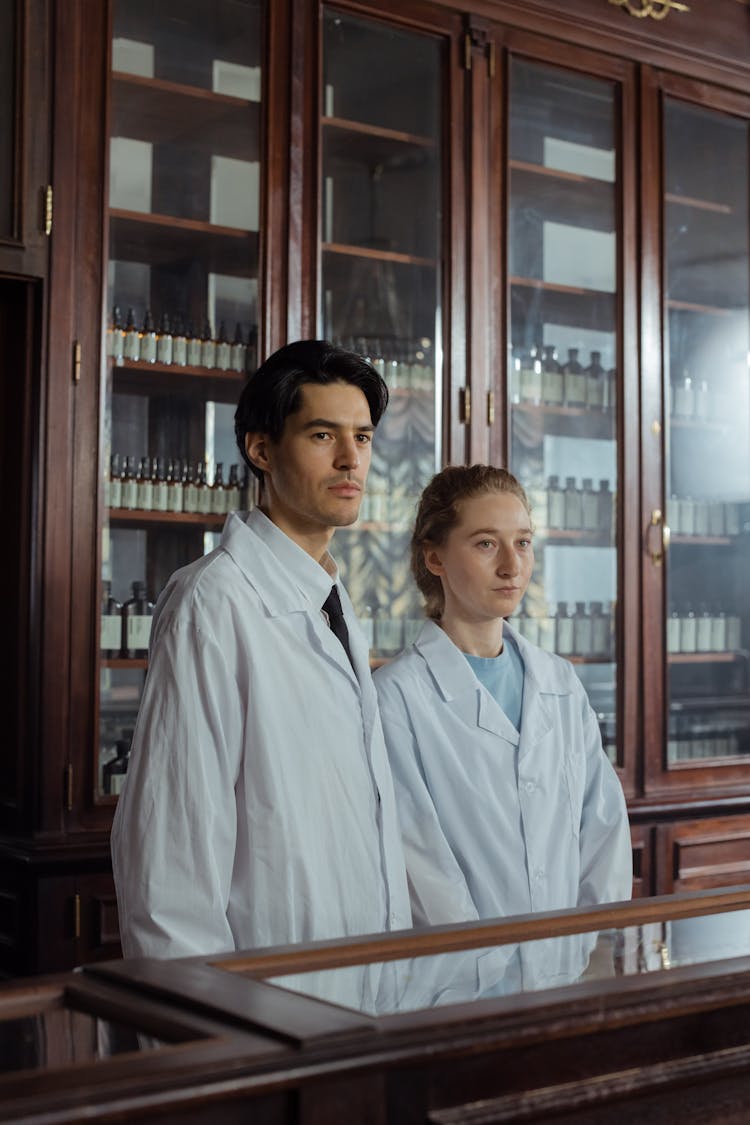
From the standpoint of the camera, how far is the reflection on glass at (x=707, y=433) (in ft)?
13.0

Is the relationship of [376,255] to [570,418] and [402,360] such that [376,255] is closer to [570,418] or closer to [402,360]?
[402,360]

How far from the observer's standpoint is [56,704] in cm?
288

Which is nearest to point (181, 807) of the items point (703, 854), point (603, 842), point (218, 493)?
point (603, 842)

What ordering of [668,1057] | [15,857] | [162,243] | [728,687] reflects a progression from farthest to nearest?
[728,687]
[162,243]
[15,857]
[668,1057]

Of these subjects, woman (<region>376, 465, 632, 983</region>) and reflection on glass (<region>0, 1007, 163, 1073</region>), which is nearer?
reflection on glass (<region>0, 1007, 163, 1073</region>)

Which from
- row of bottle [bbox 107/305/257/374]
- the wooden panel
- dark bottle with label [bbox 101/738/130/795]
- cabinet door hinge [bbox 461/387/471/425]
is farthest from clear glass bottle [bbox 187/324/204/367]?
the wooden panel

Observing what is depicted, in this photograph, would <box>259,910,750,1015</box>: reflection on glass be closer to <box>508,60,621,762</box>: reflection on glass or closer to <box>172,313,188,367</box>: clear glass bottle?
<box>172,313,188,367</box>: clear glass bottle

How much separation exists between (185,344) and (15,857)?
1.16 m

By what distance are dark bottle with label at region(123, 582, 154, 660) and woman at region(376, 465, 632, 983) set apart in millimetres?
799

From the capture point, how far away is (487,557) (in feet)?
7.75

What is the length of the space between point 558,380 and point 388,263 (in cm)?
57

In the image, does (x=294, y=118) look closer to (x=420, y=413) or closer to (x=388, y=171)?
(x=388, y=171)

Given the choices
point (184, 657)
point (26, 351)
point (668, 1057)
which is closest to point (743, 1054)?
point (668, 1057)

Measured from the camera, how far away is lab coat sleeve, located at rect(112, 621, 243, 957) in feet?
5.77
